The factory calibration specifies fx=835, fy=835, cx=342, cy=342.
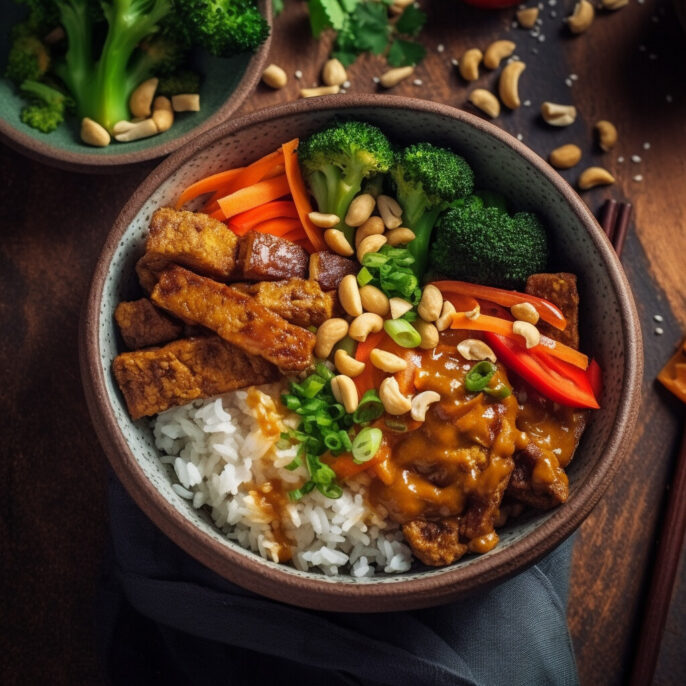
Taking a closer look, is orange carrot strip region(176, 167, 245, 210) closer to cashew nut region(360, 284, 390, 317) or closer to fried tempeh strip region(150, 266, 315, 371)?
fried tempeh strip region(150, 266, 315, 371)

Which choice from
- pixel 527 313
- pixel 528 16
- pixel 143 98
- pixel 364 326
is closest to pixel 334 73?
pixel 143 98

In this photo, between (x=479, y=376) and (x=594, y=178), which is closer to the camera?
(x=479, y=376)

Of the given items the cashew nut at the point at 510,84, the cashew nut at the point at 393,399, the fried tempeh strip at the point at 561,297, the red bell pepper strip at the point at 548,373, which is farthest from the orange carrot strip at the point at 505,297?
the cashew nut at the point at 510,84

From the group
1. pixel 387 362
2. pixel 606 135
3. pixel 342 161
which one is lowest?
pixel 387 362

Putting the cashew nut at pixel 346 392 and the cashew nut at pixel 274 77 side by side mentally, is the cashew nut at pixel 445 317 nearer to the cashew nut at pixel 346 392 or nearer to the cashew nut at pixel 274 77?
Answer: the cashew nut at pixel 346 392

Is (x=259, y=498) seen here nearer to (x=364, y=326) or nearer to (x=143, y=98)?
(x=364, y=326)

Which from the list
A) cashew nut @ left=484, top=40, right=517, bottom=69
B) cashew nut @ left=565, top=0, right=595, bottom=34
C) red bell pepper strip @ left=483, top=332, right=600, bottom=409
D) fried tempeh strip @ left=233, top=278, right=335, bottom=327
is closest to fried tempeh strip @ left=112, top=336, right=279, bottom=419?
fried tempeh strip @ left=233, top=278, right=335, bottom=327
